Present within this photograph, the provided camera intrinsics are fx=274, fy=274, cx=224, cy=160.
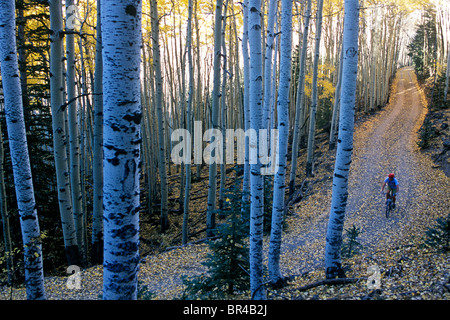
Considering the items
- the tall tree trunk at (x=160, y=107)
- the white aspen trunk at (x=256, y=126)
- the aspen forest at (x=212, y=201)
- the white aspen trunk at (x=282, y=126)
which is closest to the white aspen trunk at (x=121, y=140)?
the aspen forest at (x=212, y=201)

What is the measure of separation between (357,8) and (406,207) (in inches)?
295

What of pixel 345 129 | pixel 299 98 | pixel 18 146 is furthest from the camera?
pixel 299 98

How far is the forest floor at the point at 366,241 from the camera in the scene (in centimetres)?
435

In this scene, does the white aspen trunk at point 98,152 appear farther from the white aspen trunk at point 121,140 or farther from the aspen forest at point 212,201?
the white aspen trunk at point 121,140

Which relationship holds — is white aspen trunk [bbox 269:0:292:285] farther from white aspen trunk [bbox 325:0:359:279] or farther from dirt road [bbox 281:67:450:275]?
dirt road [bbox 281:67:450:275]

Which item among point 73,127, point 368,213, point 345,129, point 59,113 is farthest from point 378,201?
point 59,113

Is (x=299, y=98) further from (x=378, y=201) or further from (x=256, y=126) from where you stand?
(x=256, y=126)

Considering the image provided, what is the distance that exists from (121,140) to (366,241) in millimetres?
7642

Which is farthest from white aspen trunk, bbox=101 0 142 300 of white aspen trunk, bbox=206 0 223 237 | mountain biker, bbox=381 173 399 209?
mountain biker, bbox=381 173 399 209

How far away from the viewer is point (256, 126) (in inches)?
155

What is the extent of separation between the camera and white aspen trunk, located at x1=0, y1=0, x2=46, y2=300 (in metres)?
3.70
